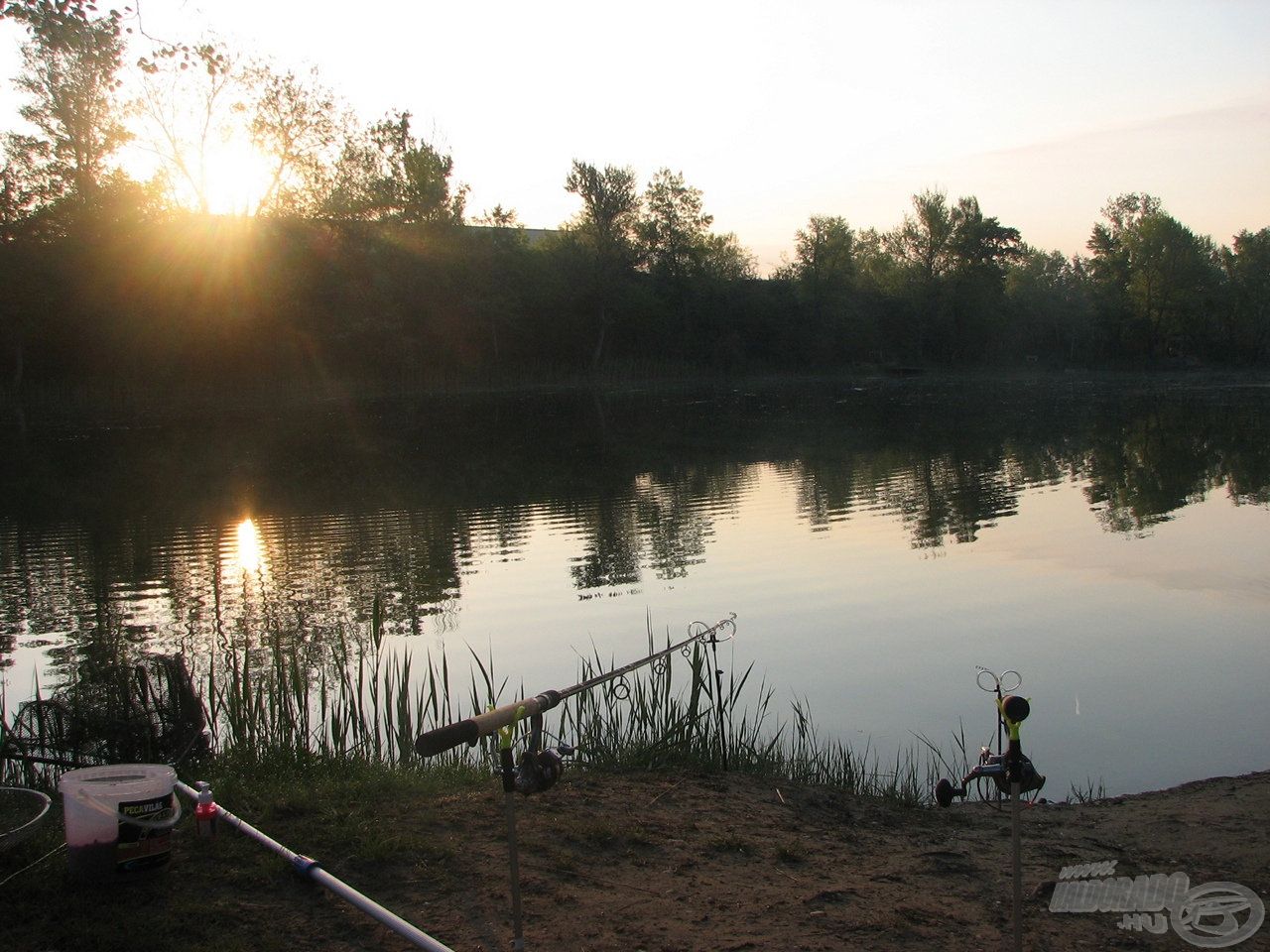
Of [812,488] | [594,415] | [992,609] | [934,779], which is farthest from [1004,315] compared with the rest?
[934,779]

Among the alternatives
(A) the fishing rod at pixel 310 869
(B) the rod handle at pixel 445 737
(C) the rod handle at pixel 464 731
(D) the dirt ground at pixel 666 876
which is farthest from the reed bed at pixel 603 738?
(B) the rod handle at pixel 445 737

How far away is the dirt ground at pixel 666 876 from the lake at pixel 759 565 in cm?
209

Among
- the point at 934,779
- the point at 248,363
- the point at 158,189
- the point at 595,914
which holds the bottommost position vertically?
the point at 934,779

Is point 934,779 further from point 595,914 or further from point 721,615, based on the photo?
point 721,615

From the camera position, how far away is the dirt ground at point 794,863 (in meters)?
4.42

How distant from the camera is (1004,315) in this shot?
8375cm

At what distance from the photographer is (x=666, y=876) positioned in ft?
16.4

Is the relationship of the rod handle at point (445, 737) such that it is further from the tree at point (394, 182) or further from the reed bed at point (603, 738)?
the tree at point (394, 182)

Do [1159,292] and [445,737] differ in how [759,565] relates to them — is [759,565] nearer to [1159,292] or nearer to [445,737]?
[445,737]

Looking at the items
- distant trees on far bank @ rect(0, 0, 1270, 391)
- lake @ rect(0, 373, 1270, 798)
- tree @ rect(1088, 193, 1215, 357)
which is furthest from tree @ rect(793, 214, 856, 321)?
lake @ rect(0, 373, 1270, 798)

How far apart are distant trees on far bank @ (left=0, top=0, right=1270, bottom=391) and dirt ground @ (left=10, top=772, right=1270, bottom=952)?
28.2ft

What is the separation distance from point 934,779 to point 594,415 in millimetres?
37072

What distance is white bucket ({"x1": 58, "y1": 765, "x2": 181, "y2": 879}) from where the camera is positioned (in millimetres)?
4480

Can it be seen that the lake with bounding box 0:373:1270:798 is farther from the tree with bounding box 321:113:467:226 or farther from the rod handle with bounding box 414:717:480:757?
the tree with bounding box 321:113:467:226
